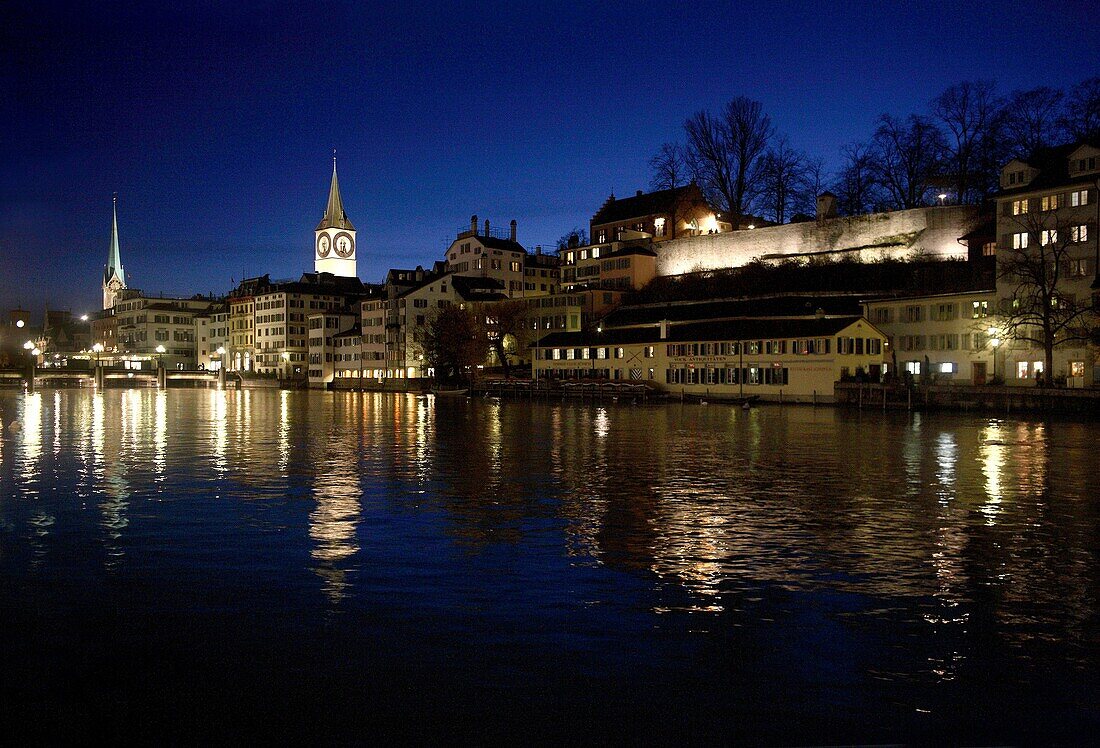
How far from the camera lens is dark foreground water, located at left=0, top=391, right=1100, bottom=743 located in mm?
9172

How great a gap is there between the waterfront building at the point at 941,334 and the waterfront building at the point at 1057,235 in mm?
1909

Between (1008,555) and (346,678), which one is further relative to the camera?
(1008,555)

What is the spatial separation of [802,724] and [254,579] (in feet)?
29.7

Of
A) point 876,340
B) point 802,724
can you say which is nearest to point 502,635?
point 802,724

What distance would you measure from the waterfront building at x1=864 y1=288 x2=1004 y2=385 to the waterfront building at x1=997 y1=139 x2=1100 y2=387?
1.91 metres

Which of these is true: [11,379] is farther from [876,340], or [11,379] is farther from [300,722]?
[300,722]

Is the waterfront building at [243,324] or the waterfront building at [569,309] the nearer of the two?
the waterfront building at [569,309]

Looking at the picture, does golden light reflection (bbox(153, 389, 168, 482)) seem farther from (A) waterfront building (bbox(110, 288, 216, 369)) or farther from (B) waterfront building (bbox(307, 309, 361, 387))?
(A) waterfront building (bbox(110, 288, 216, 369))

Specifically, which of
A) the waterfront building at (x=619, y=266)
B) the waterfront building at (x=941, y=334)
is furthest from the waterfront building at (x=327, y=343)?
the waterfront building at (x=941, y=334)

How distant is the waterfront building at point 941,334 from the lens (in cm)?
6806

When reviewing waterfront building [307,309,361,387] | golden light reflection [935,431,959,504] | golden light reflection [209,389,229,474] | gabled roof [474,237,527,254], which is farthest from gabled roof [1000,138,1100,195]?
waterfront building [307,309,361,387]

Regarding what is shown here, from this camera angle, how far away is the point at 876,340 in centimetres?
7456

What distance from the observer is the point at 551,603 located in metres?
13.0

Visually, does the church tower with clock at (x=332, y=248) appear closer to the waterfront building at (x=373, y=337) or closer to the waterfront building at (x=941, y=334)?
the waterfront building at (x=373, y=337)
